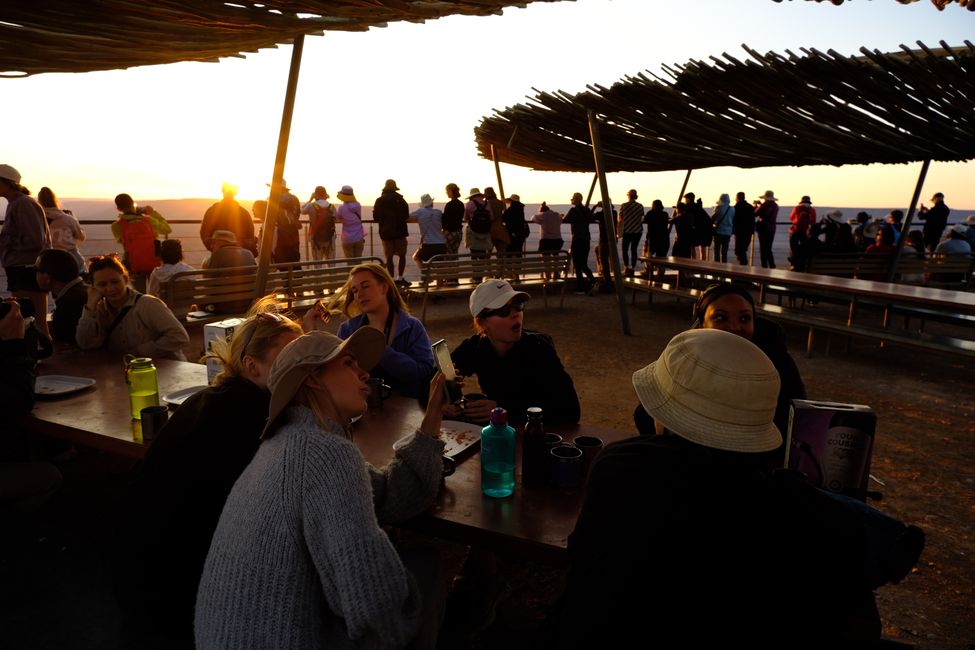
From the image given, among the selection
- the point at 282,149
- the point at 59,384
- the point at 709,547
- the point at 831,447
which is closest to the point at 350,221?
the point at 282,149

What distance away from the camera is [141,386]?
8.95ft

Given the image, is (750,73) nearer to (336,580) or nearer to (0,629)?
(336,580)

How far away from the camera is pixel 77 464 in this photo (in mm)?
4289

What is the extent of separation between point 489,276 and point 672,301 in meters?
4.04

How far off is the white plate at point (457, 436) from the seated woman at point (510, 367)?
2.5 inches

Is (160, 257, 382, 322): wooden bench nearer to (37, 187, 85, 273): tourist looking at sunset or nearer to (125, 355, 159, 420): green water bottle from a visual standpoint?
(37, 187, 85, 273): tourist looking at sunset

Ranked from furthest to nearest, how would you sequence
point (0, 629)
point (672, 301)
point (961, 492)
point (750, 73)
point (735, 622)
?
point (672, 301) < point (750, 73) < point (961, 492) < point (0, 629) < point (735, 622)

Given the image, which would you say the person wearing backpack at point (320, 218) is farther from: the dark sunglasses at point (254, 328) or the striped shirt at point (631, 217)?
the dark sunglasses at point (254, 328)

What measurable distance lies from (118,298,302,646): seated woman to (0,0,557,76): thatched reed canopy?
2.26 metres

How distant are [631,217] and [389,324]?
10239mm

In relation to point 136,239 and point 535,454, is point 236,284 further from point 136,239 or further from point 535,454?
point 535,454

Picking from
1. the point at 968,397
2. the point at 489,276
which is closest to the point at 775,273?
the point at 968,397

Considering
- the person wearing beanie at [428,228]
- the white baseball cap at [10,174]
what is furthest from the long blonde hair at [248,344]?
the person wearing beanie at [428,228]

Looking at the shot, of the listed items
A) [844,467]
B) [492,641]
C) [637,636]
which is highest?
[844,467]
